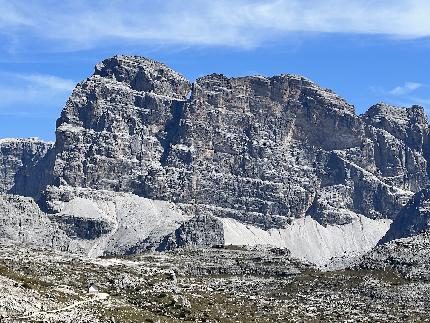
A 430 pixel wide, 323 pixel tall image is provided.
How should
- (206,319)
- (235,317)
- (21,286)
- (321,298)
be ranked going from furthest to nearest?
(321,298) < (235,317) < (206,319) < (21,286)

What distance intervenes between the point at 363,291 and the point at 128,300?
68358 millimetres

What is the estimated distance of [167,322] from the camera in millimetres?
130250

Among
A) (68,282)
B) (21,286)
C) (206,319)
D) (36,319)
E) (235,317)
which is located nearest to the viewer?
(36,319)

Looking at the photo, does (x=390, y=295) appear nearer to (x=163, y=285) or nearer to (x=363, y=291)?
(x=363, y=291)

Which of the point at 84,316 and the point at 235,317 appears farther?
the point at 235,317

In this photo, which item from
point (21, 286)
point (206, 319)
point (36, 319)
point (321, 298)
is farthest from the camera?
point (321, 298)

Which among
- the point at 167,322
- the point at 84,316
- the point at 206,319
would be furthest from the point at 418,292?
the point at 84,316

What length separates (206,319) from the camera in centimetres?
14588

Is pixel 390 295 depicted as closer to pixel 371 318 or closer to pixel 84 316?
pixel 371 318

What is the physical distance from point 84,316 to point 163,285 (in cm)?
6391

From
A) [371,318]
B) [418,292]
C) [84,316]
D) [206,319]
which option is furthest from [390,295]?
[84,316]

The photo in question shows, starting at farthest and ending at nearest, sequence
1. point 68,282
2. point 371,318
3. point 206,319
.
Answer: point 68,282 < point 371,318 < point 206,319

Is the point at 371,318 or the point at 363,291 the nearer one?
the point at 371,318

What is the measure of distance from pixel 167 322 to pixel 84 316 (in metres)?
17.4
